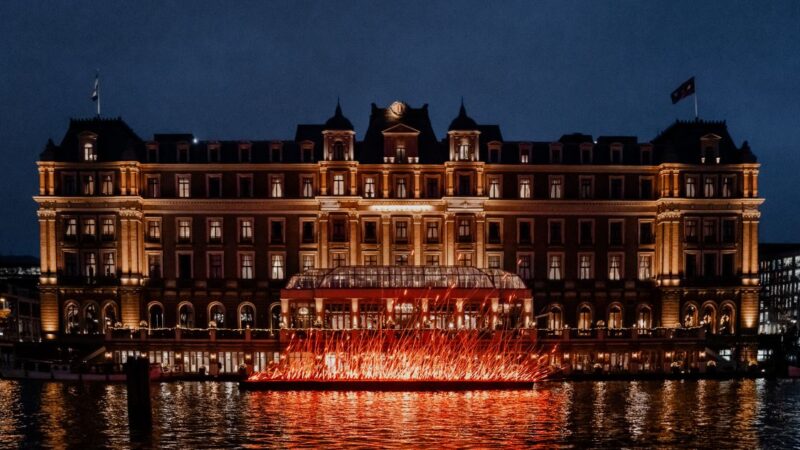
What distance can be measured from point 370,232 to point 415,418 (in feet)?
171

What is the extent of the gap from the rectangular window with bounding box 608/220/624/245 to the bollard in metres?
66.8

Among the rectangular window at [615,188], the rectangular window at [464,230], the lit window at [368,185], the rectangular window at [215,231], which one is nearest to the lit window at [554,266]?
the rectangular window at [615,188]

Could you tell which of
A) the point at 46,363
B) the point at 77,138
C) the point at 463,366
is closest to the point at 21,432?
the point at 463,366

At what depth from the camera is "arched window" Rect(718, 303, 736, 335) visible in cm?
10712

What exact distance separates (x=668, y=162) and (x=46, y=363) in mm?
69966

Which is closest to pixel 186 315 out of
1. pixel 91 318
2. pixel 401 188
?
pixel 91 318

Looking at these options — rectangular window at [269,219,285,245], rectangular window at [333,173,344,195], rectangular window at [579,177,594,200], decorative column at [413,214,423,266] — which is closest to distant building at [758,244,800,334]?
rectangular window at [579,177,594,200]

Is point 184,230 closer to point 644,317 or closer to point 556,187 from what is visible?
point 556,187

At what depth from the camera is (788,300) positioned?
18450cm

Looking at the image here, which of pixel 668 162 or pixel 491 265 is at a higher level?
pixel 668 162

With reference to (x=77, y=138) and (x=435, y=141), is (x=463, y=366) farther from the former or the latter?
(x=77, y=138)

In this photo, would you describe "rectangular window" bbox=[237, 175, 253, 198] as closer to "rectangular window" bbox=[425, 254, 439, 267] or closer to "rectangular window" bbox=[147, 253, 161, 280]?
"rectangular window" bbox=[147, 253, 161, 280]

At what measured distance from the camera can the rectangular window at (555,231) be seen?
10925 centimetres

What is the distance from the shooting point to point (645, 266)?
10925 cm
